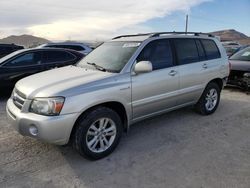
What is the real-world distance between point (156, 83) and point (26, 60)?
4558 mm

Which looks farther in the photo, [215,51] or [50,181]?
[215,51]

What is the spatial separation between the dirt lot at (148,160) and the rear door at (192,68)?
0.63 metres

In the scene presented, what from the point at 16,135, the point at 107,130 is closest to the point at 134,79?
the point at 107,130

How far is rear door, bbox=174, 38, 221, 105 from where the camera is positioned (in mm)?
5352

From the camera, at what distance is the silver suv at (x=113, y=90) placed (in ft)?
12.3

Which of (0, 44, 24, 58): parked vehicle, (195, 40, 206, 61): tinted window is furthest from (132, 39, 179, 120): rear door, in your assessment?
(0, 44, 24, 58): parked vehicle

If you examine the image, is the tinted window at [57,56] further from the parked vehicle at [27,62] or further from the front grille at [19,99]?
the front grille at [19,99]

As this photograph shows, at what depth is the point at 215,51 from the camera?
20.5 feet

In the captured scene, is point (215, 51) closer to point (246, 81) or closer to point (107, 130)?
point (246, 81)

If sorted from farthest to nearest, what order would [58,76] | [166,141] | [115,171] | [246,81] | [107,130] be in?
[246,81] < [166,141] < [58,76] < [107,130] < [115,171]

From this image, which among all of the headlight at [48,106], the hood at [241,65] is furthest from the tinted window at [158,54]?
the hood at [241,65]

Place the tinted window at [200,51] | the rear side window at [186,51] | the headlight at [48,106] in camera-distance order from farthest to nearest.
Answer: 1. the tinted window at [200,51]
2. the rear side window at [186,51]
3. the headlight at [48,106]

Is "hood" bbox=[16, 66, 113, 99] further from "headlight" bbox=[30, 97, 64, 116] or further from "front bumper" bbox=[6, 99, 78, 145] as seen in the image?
"front bumper" bbox=[6, 99, 78, 145]

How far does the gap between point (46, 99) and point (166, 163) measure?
6.05ft
